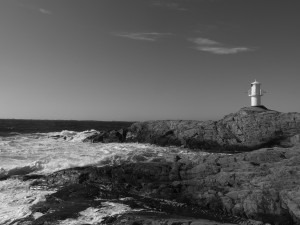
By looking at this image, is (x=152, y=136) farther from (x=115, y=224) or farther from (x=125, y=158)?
(x=115, y=224)

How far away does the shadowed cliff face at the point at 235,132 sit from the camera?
26.6m

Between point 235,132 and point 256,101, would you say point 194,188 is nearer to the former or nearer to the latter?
point 235,132

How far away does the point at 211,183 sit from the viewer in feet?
38.5

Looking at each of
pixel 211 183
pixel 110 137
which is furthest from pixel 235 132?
pixel 211 183

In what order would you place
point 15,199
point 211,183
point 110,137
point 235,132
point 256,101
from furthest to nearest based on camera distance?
point 110,137, point 256,101, point 235,132, point 211,183, point 15,199

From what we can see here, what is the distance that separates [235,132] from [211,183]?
17.6m

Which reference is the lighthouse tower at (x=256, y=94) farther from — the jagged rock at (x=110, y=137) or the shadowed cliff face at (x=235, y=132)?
the jagged rock at (x=110, y=137)

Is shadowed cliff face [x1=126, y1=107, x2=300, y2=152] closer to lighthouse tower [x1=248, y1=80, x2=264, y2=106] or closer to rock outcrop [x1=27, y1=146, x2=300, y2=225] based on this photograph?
lighthouse tower [x1=248, y1=80, x2=264, y2=106]

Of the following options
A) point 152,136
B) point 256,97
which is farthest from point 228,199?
point 256,97

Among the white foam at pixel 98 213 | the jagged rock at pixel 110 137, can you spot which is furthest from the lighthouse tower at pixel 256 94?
the white foam at pixel 98 213

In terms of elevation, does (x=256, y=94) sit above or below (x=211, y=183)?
above

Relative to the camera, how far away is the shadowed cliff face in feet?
87.4

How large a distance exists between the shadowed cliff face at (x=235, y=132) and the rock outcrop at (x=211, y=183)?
1234 cm

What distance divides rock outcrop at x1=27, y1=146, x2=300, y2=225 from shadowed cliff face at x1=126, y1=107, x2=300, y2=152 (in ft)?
40.5
